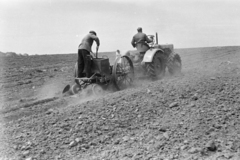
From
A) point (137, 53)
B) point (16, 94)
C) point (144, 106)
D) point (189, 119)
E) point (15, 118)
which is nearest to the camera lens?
point (189, 119)

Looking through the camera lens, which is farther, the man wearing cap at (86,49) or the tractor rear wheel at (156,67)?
the tractor rear wheel at (156,67)

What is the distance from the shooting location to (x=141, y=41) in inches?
374

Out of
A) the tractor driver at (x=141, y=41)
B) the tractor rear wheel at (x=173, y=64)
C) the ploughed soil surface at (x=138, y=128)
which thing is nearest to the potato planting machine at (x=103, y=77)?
the ploughed soil surface at (x=138, y=128)

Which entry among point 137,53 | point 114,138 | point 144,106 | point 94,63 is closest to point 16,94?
point 94,63

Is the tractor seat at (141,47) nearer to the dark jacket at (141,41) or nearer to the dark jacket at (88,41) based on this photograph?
the dark jacket at (141,41)

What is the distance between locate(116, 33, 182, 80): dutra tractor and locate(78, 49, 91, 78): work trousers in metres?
1.89

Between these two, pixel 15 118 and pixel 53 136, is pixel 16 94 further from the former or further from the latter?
pixel 53 136

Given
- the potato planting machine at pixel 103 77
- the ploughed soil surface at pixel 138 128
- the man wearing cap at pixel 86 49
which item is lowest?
the ploughed soil surface at pixel 138 128

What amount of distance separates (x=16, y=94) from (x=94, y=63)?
2.99m

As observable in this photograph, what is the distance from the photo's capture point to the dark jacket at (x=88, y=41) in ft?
24.8

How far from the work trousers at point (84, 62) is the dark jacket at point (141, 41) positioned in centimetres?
248

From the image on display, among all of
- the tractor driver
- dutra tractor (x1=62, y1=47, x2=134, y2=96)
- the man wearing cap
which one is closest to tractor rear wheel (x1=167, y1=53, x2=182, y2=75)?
the tractor driver

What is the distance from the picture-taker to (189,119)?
452 cm

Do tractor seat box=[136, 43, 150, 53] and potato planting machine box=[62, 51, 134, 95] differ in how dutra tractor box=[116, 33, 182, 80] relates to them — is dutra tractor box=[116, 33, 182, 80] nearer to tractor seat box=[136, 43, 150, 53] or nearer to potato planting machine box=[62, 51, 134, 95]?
tractor seat box=[136, 43, 150, 53]
